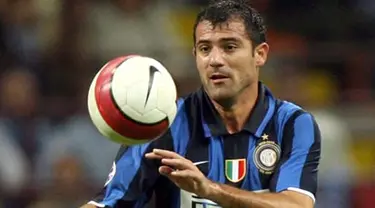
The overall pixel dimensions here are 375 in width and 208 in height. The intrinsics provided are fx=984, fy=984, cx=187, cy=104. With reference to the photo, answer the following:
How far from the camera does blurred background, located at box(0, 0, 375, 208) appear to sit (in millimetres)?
7207

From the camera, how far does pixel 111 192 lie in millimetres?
4305

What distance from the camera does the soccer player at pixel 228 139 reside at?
428 centimetres

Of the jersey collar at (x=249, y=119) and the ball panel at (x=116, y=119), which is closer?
the ball panel at (x=116, y=119)

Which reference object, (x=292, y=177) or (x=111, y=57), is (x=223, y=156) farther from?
(x=111, y=57)

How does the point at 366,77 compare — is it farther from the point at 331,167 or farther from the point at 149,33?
the point at 149,33

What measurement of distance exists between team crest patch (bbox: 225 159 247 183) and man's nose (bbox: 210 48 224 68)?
43 cm

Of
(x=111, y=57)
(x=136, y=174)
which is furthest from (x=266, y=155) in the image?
(x=111, y=57)

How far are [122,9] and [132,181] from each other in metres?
3.79

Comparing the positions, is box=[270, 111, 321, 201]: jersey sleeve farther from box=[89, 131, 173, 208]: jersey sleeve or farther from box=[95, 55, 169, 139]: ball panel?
box=[95, 55, 169, 139]: ball panel

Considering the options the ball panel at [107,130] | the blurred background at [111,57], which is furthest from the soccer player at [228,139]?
the blurred background at [111,57]

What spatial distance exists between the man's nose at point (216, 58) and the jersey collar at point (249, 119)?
231 mm

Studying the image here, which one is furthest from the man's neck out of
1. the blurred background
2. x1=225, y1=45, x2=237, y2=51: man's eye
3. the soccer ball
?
the blurred background

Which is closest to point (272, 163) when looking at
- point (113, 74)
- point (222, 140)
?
point (222, 140)

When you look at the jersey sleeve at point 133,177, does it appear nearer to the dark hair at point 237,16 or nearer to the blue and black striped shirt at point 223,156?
the blue and black striped shirt at point 223,156
